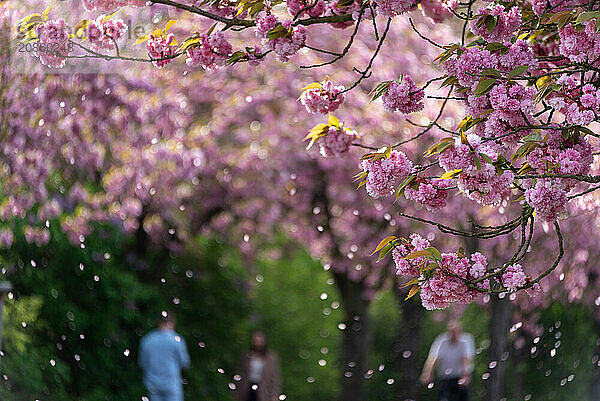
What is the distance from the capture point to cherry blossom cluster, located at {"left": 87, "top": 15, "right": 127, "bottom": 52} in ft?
10.4

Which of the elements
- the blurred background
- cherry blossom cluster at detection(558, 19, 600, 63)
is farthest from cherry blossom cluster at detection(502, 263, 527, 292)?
the blurred background

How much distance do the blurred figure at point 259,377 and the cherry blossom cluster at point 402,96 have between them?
3.48 meters

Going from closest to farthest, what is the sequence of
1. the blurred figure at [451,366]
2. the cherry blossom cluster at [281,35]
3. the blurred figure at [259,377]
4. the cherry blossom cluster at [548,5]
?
the cherry blossom cluster at [548,5], the cherry blossom cluster at [281,35], the blurred figure at [259,377], the blurred figure at [451,366]

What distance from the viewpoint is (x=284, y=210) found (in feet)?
20.5

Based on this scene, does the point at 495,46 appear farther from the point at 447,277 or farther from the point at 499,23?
the point at 447,277

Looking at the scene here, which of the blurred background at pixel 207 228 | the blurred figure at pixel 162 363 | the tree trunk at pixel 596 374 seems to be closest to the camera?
the blurred figure at pixel 162 363

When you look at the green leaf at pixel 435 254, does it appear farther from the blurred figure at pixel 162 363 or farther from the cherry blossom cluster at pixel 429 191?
the blurred figure at pixel 162 363

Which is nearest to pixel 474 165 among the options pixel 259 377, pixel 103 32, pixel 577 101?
pixel 577 101

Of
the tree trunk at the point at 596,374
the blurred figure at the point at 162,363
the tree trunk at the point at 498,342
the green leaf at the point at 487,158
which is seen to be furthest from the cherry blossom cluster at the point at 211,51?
the tree trunk at the point at 596,374

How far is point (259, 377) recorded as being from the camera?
19.2ft

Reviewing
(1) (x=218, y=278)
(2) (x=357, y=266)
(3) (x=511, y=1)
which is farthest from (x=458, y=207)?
(3) (x=511, y=1)

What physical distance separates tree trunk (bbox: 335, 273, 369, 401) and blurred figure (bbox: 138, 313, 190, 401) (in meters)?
Answer: 1.19

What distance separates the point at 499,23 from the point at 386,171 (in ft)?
1.62

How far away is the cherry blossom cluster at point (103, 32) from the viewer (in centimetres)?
317
